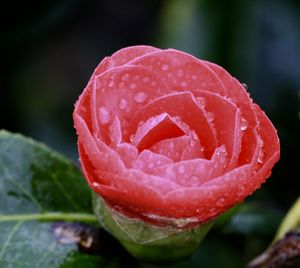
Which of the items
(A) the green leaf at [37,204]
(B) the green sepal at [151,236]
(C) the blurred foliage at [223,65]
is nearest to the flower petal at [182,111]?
(B) the green sepal at [151,236]

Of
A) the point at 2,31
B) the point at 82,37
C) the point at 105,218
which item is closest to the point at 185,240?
the point at 105,218

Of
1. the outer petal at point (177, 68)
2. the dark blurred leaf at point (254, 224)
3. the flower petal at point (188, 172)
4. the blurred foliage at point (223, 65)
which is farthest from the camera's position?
the blurred foliage at point (223, 65)

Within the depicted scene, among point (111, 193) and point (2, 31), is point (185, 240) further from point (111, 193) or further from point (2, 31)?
point (2, 31)

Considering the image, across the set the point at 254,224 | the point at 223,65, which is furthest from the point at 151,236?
the point at 223,65

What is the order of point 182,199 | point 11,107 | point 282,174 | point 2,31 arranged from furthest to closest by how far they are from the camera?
point 11,107 → point 2,31 → point 282,174 → point 182,199

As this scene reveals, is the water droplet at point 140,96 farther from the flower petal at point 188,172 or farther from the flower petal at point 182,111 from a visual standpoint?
the flower petal at point 188,172

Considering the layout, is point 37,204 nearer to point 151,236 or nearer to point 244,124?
point 151,236
